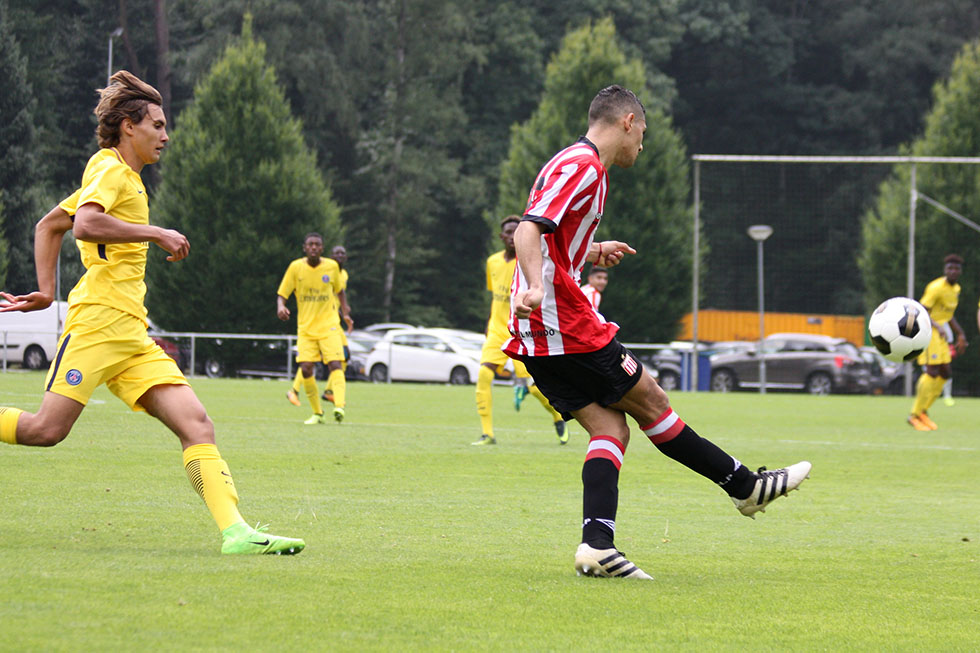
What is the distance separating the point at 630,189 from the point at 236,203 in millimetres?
11510

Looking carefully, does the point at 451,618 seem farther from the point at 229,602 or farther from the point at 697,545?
the point at 697,545

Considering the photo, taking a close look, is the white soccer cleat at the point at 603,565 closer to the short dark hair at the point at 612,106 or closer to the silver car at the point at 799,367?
the short dark hair at the point at 612,106

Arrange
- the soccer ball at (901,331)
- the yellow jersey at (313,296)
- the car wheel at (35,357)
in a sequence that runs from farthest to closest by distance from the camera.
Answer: the car wheel at (35,357) → the yellow jersey at (313,296) → the soccer ball at (901,331)

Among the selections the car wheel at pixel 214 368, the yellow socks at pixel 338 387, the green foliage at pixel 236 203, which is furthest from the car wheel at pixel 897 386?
the yellow socks at pixel 338 387

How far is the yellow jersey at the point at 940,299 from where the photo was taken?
18.5m

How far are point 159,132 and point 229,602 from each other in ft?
7.80

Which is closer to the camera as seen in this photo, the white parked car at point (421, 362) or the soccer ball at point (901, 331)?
the soccer ball at point (901, 331)

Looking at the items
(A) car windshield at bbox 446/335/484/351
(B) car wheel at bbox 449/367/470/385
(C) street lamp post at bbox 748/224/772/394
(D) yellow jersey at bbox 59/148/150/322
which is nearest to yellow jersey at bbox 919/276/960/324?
(C) street lamp post at bbox 748/224/772/394

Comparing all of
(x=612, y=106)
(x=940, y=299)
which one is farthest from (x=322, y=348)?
(x=612, y=106)

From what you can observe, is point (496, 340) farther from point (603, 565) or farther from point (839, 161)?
point (839, 161)

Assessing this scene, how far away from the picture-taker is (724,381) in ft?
112

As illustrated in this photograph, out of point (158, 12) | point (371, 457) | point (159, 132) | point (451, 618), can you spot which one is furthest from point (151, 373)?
point (158, 12)

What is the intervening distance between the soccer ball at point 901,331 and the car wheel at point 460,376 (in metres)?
22.9

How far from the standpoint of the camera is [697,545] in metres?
6.60
